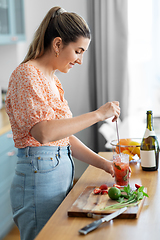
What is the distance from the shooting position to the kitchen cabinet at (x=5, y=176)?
2.58 meters

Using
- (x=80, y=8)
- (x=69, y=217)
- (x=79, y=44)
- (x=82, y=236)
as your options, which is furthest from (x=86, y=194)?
(x=80, y=8)

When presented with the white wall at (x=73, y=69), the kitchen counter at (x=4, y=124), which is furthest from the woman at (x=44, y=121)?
the white wall at (x=73, y=69)

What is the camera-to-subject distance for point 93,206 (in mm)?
1106

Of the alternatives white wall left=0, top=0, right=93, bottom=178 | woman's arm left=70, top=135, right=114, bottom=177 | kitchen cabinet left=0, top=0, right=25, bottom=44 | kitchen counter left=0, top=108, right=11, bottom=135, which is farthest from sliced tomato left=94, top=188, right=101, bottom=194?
white wall left=0, top=0, right=93, bottom=178

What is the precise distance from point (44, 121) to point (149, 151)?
548mm

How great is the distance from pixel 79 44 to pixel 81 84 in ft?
7.47

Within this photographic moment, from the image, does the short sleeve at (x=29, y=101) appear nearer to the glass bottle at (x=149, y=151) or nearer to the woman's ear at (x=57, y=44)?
the woman's ear at (x=57, y=44)

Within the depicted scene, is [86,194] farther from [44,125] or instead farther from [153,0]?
[153,0]

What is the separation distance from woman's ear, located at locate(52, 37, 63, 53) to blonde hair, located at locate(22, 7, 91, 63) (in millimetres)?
14

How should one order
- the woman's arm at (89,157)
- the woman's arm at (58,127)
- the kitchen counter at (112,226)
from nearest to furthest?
the kitchen counter at (112,226)
the woman's arm at (58,127)
the woman's arm at (89,157)

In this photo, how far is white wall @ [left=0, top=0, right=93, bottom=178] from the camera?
341 centimetres

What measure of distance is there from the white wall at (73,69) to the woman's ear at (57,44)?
213cm

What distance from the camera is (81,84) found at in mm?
3650

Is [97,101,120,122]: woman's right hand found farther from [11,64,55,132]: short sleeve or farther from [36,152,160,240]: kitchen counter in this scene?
[36,152,160,240]: kitchen counter
